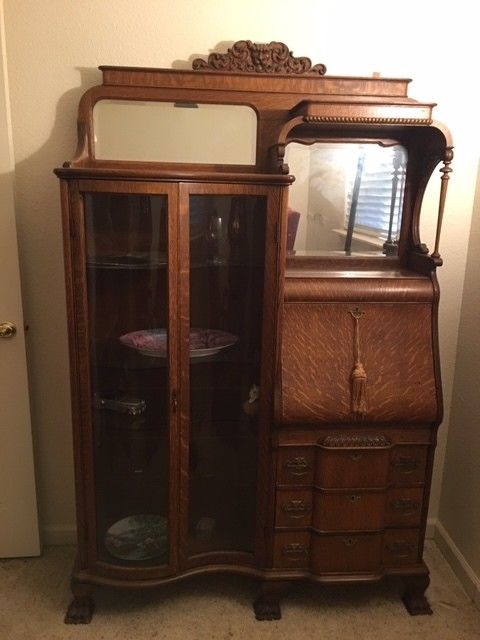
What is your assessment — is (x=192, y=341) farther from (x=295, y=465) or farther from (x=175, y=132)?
(x=175, y=132)

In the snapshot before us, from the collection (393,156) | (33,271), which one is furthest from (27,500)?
(393,156)

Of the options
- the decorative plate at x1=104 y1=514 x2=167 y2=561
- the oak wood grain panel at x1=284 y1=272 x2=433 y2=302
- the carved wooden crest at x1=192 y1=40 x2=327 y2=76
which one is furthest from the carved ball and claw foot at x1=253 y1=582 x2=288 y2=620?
the carved wooden crest at x1=192 y1=40 x2=327 y2=76

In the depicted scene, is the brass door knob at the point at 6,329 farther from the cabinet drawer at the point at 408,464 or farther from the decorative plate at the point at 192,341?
the cabinet drawer at the point at 408,464

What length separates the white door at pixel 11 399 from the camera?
6.28 feet

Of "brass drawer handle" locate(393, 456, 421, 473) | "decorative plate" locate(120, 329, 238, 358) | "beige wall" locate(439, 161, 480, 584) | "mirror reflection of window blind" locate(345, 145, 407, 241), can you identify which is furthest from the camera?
"beige wall" locate(439, 161, 480, 584)

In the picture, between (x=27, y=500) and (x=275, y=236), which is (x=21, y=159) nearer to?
(x=275, y=236)

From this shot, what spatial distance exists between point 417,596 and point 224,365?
3.67 feet

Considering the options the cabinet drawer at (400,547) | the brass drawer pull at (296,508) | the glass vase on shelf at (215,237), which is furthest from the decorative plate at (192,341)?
the cabinet drawer at (400,547)

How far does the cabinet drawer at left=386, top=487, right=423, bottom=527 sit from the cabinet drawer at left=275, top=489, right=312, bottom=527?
0.95 feet

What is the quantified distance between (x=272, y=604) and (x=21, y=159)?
183 cm

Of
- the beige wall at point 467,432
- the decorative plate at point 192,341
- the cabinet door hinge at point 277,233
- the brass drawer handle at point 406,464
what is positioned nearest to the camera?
the cabinet door hinge at point 277,233

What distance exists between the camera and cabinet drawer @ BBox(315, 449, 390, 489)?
183cm

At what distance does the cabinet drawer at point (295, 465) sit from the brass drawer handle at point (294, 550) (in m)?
0.24

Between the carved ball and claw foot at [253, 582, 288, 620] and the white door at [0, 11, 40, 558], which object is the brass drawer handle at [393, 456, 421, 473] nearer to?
the carved ball and claw foot at [253, 582, 288, 620]
